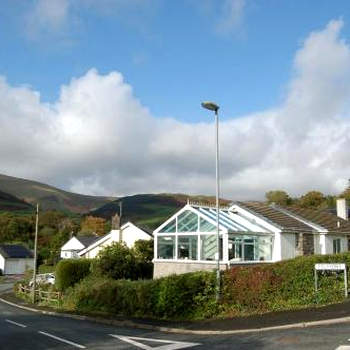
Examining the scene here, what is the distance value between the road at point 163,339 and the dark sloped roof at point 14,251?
74987 millimetres

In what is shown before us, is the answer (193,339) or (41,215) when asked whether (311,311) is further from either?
(41,215)

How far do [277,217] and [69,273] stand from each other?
16415mm

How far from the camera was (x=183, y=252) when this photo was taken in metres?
32.0

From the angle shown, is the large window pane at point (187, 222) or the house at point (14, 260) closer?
the large window pane at point (187, 222)

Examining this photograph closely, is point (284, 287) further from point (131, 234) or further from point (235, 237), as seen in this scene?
point (131, 234)

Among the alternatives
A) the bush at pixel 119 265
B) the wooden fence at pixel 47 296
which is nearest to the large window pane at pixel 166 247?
the bush at pixel 119 265

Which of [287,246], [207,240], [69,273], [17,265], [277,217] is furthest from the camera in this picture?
[17,265]

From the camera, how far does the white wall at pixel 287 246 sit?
32.7m

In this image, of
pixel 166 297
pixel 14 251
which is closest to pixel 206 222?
pixel 166 297

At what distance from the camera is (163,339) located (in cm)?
1672

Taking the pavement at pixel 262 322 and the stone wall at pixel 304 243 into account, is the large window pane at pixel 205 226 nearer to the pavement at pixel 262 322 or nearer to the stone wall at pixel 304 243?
the stone wall at pixel 304 243

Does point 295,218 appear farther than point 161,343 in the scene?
Yes

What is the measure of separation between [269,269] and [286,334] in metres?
5.99

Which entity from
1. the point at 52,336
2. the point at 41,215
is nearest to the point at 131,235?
the point at 52,336
